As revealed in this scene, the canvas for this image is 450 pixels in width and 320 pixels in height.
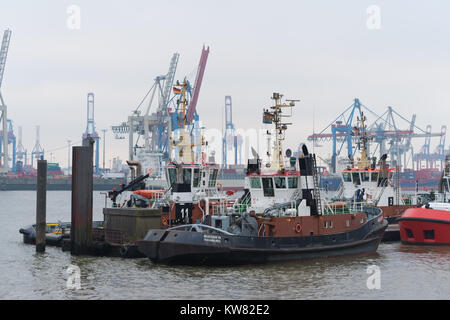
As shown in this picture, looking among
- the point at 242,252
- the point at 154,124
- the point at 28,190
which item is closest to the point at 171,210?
the point at 242,252

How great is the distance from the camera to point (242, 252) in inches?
1053

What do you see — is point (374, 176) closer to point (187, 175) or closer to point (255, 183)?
point (255, 183)

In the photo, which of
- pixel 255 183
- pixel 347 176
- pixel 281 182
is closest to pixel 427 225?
pixel 347 176

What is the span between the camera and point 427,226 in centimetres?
3547

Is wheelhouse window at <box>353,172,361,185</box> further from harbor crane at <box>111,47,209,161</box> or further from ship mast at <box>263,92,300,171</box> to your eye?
harbor crane at <box>111,47,209,161</box>

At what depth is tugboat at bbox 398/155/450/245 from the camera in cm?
3509

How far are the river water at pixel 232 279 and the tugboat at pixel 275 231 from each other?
0.56m

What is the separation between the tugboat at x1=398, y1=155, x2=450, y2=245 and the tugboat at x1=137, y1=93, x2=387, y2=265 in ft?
11.8

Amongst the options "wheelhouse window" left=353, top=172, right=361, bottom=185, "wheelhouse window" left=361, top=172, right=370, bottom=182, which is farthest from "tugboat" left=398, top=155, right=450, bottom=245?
"wheelhouse window" left=353, top=172, right=361, bottom=185

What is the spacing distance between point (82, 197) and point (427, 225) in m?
19.6

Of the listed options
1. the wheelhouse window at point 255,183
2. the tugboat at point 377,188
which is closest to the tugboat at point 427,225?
the tugboat at point 377,188

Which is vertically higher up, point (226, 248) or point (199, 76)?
point (199, 76)

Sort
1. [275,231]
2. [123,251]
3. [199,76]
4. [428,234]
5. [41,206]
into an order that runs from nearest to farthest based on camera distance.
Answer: [275,231] < [123,251] < [41,206] < [428,234] < [199,76]

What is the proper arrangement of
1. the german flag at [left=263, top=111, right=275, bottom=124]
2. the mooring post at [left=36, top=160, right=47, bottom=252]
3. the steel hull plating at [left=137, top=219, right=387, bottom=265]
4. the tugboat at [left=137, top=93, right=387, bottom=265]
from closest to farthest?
the steel hull plating at [left=137, top=219, right=387, bottom=265], the tugboat at [left=137, top=93, right=387, bottom=265], the german flag at [left=263, top=111, right=275, bottom=124], the mooring post at [left=36, top=160, right=47, bottom=252]
